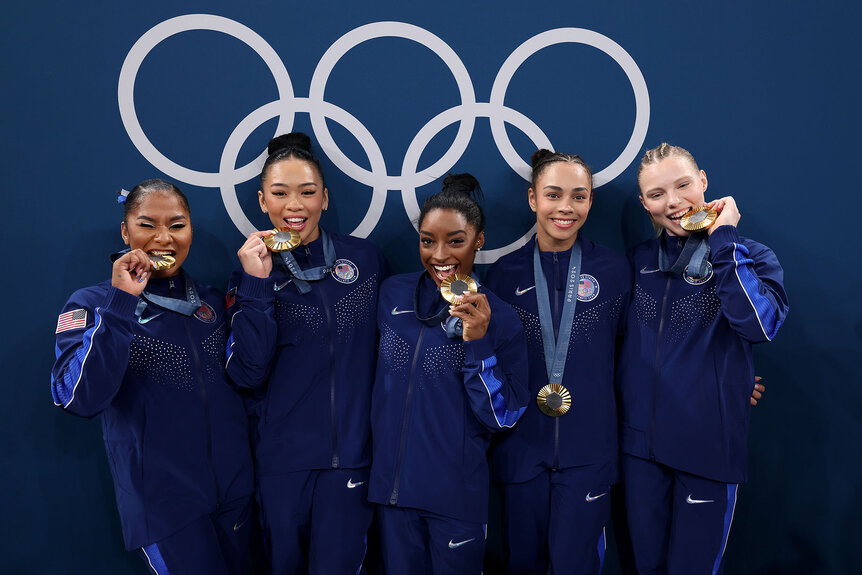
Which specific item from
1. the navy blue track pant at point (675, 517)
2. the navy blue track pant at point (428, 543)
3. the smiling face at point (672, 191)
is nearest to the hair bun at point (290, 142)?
the smiling face at point (672, 191)

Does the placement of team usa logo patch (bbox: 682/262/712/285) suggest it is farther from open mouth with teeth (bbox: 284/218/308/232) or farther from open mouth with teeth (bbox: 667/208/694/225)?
open mouth with teeth (bbox: 284/218/308/232)

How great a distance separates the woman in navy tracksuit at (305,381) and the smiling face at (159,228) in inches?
13.5

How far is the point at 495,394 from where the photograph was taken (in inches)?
122

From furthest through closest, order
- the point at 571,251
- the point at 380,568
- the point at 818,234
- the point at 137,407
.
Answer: the point at 818,234 < the point at 380,568 < the point at 571,251 < the point at 137,407

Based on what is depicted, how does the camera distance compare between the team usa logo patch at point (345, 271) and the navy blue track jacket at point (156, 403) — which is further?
the team usa logo patch at point (345, 271)

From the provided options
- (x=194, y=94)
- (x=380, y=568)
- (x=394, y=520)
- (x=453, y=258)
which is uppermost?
(x=194, y=94)

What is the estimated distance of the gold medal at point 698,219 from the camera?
342 centimetres

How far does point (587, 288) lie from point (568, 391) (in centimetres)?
55

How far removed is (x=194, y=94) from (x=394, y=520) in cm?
268

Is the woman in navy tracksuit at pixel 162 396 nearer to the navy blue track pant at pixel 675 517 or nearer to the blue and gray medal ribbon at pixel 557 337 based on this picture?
the blue and gray medal ribbon at pixel 557 337

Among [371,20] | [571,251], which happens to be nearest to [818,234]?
[571,251]

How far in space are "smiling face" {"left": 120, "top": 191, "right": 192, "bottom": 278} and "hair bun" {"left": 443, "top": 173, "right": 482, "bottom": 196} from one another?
1374mm

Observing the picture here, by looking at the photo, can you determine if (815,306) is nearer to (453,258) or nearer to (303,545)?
(453,258)

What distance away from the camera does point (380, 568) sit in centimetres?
397
